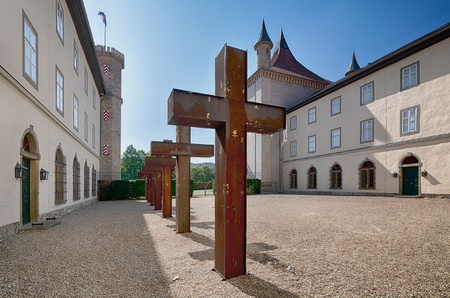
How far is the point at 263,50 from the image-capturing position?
106 feet

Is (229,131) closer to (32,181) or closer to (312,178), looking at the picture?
(32,181)

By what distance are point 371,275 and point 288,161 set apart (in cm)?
2692

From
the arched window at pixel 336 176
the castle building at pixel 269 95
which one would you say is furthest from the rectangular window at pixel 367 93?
the castle building at pixel 269 95

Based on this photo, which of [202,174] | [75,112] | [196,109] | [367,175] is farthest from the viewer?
[202,174]

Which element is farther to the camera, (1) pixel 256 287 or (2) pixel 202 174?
(2) pixel 202 174

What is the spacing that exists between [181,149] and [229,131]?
370 centimetres

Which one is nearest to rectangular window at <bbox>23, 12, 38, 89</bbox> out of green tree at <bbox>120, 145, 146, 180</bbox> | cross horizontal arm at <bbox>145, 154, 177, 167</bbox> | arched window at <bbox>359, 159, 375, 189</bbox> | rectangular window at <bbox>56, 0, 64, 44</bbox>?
rectangular window at <bbox>56, 0, 64, 44</bbox>

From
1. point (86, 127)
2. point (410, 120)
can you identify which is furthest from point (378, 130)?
point (86, 127)

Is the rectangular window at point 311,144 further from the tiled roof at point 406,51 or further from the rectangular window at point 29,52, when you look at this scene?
the rectangular window at point 29,52

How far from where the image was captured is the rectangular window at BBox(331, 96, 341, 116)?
22812 mm

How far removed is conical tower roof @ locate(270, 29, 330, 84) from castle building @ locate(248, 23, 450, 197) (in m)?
4.60

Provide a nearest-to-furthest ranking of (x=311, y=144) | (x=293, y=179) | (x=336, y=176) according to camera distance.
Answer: (x=336, y=176), (x=311, y=144), (x=293, y=179)

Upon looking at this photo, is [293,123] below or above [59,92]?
above

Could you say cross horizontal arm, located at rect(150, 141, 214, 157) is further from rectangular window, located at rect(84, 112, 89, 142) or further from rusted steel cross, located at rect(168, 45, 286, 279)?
rectangular window, located at rect(84, 112, 89, 142)
